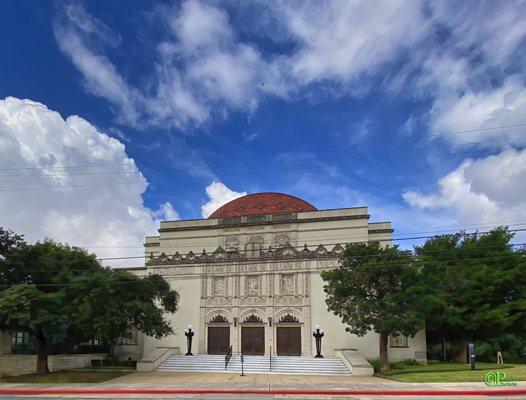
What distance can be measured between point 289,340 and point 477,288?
50.2ft

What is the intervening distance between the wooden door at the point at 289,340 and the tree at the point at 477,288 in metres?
10.5

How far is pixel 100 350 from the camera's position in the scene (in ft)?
141

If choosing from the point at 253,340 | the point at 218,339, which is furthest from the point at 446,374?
the point at 218,339

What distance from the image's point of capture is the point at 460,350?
130 feet

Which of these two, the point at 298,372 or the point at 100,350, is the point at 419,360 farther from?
the point at 100,350

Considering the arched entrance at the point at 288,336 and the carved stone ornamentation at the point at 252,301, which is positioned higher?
the carved stone ornamentation at the point at 252,301

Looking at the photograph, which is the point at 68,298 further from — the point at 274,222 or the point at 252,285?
the point at 274,222

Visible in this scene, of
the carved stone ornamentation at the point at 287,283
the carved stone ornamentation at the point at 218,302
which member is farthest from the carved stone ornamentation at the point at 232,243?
the carved stone ornamentation at the point at 287,283

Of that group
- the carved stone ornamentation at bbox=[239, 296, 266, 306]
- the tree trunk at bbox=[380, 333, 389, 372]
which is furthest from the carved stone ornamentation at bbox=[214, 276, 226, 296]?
the tree trunk at bbox=[380, 333, 389, 372]

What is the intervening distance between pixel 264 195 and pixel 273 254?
10808 millimetres

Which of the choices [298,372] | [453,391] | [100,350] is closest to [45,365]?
[100,350]

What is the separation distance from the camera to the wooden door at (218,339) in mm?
→ 41250

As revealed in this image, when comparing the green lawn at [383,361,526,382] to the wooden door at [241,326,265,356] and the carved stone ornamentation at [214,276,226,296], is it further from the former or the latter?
the carved stone ornamentation at [214,276,226,296]

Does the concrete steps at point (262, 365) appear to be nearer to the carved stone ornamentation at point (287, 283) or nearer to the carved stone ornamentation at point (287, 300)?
the carved stone ornamentation at point (287, 300)
